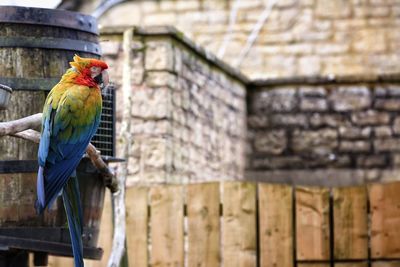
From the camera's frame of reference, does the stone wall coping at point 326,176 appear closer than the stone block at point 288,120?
Yes

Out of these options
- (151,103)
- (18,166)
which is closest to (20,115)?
(18,166)

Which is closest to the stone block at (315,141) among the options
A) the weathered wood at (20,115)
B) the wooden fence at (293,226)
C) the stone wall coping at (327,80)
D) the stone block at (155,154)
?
the stone wall coping at (327,80)

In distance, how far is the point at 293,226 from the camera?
8.89 meters

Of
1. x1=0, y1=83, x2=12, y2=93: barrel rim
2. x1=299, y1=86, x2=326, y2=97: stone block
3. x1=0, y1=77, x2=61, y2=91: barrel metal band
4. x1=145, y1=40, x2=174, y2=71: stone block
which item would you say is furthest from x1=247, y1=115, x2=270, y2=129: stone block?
x1=0, y1=83, x2=12, y2=93: barrel rim

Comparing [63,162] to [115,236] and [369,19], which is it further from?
[369,19]

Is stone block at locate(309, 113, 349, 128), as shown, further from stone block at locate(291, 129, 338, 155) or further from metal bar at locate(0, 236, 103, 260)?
metal bar at locate(0, 236, 103, 260)

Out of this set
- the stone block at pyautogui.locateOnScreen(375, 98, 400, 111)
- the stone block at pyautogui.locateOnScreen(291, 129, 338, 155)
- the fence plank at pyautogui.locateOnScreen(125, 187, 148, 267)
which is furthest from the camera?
the stone block at pyautogui.locateOnScreen(291, 129, 338, 155)

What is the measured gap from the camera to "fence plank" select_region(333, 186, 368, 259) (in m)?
8.86

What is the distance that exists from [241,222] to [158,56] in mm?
2828

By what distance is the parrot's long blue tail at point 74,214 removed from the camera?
6.68m

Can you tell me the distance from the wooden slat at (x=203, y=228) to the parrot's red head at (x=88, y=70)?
2450mm

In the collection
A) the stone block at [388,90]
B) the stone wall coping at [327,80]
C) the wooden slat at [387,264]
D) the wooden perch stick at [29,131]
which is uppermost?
the stone wall coping at [327,80]

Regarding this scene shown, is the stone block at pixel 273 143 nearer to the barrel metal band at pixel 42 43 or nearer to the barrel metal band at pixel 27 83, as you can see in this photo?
the barrel metal band at pixel 42 43

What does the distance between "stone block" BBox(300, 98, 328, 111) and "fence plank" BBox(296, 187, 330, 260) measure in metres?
5.25
